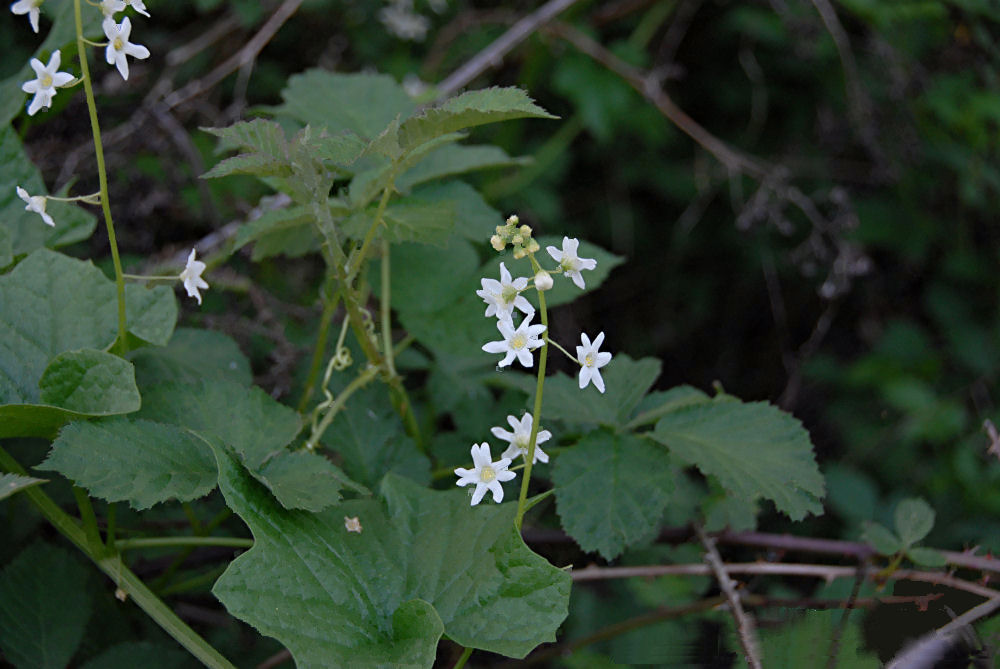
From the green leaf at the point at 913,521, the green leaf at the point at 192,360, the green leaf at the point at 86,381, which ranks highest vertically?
the green leaf at the point at 86,381

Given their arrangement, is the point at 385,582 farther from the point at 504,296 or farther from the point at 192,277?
the point at 192,277

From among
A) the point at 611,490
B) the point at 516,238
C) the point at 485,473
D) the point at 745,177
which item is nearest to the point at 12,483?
the point at 485,473

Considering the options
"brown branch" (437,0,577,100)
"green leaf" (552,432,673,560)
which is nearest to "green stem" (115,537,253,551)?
"green leaf" (552,432,673,560)

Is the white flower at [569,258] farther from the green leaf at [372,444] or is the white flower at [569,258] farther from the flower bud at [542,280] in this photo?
the green leaf at [372,444]

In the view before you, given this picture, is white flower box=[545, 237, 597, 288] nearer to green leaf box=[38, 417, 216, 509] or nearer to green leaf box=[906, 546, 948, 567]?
green leaf box=[38, 417, 216, 509]

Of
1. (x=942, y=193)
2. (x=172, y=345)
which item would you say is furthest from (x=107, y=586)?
(x=942, y=193)

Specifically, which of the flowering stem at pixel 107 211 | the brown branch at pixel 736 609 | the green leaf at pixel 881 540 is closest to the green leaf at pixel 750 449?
the brown branch at pixel 736 609

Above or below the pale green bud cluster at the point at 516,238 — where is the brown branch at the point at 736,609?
below
